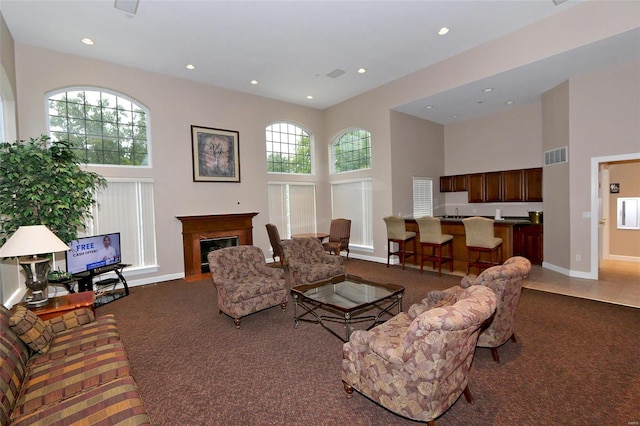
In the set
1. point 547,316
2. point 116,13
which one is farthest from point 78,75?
point 547,316

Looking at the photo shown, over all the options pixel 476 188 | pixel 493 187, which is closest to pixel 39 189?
pixel 476 188

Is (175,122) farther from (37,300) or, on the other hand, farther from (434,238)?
(434,238)

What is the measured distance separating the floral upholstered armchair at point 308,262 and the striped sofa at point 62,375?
7.93ft

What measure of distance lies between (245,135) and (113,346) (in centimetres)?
556

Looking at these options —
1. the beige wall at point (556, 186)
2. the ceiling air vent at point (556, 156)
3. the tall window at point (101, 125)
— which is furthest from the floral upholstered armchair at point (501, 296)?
the tall window at point (101, 125)

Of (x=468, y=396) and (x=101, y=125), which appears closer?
(x=468, y=396)

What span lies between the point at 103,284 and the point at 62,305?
2.03 m

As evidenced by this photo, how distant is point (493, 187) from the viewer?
747cm

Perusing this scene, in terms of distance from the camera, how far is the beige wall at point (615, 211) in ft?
20.8

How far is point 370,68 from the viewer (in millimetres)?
5891

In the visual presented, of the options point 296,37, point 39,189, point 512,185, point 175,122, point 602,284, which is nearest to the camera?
point 39,189

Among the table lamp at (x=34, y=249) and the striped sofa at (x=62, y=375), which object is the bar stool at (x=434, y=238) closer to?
the striped sofa at (x=62, y=375)

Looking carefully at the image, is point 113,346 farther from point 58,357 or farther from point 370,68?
point 370,68

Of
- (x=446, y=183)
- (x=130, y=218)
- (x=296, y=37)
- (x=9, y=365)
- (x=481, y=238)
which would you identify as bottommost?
(x=9, y=365)
